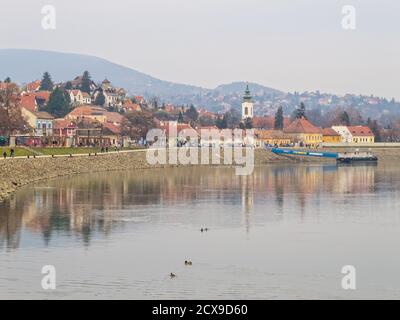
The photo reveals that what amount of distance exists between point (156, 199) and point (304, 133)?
124321 millimetres

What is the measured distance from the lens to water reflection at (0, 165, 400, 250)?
145 ft

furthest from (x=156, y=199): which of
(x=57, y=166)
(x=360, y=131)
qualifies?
(x=360, y=131)

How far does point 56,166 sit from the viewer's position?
81312 mm

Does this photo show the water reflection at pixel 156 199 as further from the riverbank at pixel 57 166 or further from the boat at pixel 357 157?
the boat at pixel 357 157

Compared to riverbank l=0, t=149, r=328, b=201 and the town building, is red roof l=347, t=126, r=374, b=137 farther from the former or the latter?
riverbank l=0, t=149, r=328, b=201

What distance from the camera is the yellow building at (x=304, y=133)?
17988 cm

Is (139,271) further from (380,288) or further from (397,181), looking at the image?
(397,181)

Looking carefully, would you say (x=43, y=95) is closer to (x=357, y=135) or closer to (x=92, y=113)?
(x=92, y=113)

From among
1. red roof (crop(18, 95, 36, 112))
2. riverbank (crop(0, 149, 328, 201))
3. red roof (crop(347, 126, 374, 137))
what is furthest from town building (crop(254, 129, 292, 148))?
riverbank (crop(0, 149, 328, 201))

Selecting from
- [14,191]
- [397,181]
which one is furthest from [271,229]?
[397,181]

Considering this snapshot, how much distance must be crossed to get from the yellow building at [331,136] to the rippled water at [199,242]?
119971 mm

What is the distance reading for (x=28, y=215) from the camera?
155 ft

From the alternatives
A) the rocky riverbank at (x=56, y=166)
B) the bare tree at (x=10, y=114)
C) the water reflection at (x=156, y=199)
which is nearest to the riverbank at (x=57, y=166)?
the rocky riverbank at (x=56, y=166)

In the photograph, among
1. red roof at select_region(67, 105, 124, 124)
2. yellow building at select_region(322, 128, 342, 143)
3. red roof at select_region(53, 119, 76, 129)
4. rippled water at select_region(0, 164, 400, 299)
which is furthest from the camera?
yellow building at select_region(322, 128, 342, 143)
